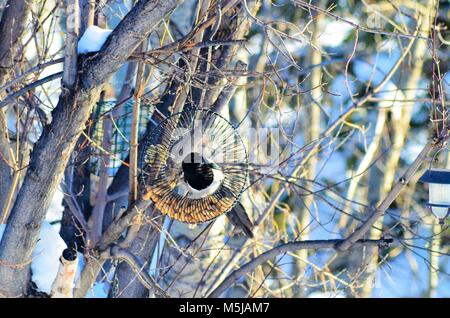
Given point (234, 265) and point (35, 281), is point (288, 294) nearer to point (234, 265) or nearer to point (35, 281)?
point (234, 265)

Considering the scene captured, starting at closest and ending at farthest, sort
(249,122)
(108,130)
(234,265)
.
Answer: (108,130) < (234,265) < (249,122)

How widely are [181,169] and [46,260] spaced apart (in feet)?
3.81

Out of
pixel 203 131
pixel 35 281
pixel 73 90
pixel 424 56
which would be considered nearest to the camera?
pixel 73 90

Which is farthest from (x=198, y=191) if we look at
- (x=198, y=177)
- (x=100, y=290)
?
(x=100, y=290)

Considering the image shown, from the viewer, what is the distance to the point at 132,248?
569 cm

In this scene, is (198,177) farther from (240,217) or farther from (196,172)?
(240,217)

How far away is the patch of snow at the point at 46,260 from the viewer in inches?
197

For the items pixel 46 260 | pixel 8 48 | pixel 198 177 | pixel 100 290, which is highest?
pixel 8 48

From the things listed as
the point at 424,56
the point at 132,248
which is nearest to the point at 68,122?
the point at 132,248

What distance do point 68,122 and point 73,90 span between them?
0.57ft

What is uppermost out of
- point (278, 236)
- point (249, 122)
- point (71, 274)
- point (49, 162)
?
point (249, 122)

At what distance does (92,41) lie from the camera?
419 cm

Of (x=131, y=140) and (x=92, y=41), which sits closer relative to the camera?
(x=92, y=41)

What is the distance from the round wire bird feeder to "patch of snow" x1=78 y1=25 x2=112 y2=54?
570mm
